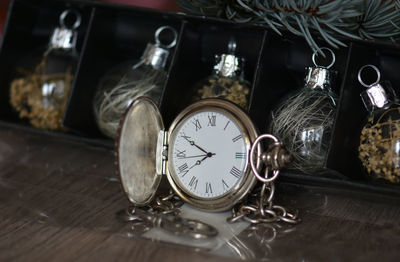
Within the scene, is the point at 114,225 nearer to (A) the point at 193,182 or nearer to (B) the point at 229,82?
(A) the point at 193,182

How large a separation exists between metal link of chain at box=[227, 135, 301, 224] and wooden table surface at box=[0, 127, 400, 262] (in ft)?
0.07

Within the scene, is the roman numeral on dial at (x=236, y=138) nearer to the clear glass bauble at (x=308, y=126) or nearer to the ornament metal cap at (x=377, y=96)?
the clear glass bauble at (x=308, y=126)

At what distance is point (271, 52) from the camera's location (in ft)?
3.38

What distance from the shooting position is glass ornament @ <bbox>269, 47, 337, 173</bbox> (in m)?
0.94

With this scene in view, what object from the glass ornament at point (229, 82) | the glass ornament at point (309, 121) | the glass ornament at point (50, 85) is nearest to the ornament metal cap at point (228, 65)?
the glass ornament at point (229, 82)

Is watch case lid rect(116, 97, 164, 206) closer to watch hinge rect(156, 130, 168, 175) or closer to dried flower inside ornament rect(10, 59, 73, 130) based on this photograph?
watch hinge rect(156, 130, 168, 175)

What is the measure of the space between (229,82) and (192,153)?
8.5 inches

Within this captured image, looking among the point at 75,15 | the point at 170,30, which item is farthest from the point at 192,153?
the point at 75,15

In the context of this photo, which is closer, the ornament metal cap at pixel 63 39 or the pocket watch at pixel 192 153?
the pocket watch at pixel 192 153

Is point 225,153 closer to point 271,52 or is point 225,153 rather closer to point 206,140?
point 206,140

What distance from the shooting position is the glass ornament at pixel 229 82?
103cm

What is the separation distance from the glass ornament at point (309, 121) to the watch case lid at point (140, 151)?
24cm

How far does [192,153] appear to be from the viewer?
0.90 meters

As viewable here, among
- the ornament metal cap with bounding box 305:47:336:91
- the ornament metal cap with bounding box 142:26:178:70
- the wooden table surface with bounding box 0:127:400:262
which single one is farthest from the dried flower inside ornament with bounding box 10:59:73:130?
the ornament metal cap with bounding box 305:47:336:91
